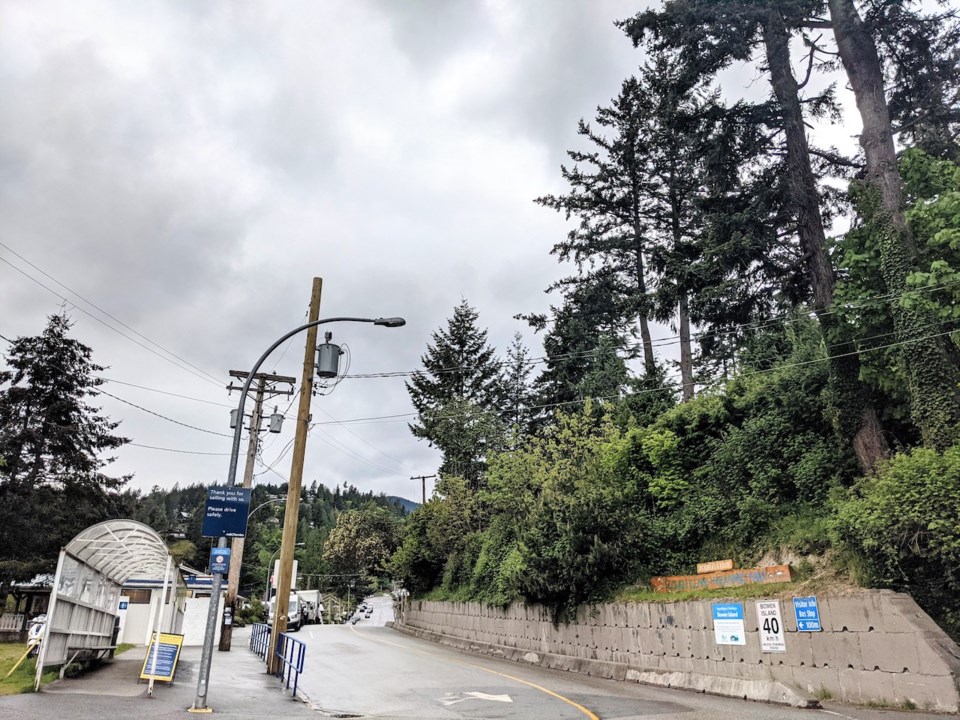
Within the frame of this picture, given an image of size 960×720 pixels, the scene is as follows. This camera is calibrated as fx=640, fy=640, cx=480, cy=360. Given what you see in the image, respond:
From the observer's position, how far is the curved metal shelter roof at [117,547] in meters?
13.8

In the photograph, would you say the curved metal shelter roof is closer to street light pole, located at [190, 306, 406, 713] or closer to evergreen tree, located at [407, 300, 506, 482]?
street light pole, located at [190, 306, 406, 713]

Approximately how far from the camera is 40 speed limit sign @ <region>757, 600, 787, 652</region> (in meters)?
13.8

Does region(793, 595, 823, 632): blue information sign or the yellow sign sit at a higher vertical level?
region(793, 595, 823, 632): blue information sign

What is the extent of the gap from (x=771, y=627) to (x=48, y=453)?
34.2 meters

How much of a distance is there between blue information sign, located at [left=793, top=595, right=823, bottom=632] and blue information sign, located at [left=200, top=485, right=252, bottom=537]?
37.9 ft

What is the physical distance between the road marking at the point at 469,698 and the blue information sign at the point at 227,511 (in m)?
5.55

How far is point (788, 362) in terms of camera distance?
2011cm

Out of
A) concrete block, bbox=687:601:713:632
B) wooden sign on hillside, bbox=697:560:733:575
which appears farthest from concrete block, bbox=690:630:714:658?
wooden sign on hillside, bbox=697:560:733:575

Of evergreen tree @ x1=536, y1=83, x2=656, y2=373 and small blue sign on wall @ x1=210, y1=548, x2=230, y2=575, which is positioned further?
evergreen tree @ x1=536, y1=83, x2=656, y2=373

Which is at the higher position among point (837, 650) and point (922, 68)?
point (922, 68)

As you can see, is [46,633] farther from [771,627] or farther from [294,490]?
[771,627]

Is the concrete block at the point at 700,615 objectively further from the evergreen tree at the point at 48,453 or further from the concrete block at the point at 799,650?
the evergreen tree at the point at 48,453

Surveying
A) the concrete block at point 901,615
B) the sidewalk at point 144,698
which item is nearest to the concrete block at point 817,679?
the concrete block at point 901,615

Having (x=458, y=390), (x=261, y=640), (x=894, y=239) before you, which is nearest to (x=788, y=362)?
(x=894, y=239)
